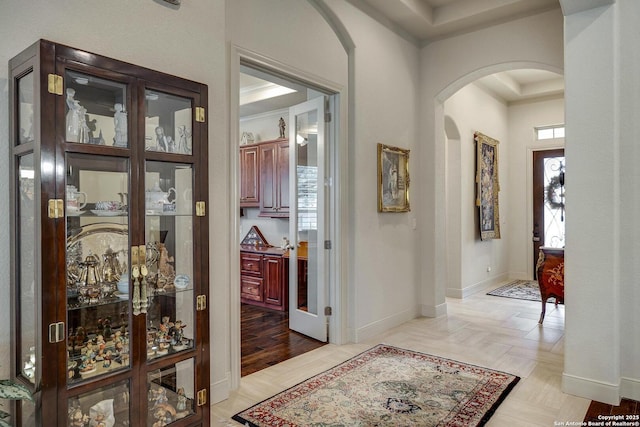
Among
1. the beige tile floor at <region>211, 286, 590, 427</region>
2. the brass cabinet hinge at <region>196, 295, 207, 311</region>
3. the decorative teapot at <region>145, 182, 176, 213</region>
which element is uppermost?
the decorative teapot at <region>145, 182, 176, 213</region>

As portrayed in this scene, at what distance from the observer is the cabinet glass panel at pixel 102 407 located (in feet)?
6.08

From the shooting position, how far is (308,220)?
14.4 feet

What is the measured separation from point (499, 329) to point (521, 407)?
194cm

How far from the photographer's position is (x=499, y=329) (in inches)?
182

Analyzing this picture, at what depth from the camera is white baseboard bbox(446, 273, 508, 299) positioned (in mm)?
6301

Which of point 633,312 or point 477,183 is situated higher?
point 477,183

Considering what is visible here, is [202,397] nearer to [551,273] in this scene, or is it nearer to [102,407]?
[102,407]

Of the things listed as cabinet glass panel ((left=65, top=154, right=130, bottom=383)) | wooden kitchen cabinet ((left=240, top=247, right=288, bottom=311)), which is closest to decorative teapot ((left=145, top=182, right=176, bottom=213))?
cabinet glass panel ((left=65, top=154, right=130, bottom=383))

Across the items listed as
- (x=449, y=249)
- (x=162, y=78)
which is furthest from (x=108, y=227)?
(x=449, y=249)

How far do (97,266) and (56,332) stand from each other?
347mm

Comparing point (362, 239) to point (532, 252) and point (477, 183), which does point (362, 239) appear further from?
point (532, 252)

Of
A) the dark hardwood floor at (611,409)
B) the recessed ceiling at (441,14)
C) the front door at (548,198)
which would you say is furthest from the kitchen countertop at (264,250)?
the front door at (548,198)

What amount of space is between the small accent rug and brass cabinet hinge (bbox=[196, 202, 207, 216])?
17.9 feet

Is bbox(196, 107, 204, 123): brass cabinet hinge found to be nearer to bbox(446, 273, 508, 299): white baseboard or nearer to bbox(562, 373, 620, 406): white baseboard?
bbox(562, 373, 620, 406): white baseboard
